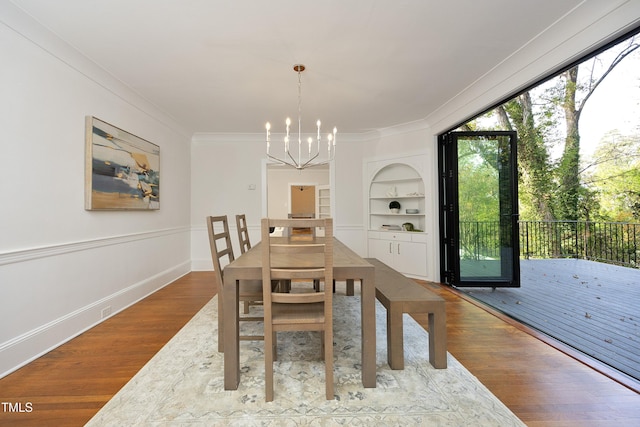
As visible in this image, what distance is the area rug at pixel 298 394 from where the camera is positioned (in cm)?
135

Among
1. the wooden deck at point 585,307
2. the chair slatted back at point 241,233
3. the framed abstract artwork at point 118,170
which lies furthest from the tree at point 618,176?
the framed abstract artwork at point 118,170

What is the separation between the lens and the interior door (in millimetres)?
3539

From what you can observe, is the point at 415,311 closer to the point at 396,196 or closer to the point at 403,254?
the point at 403,254

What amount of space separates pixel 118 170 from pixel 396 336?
128 inches

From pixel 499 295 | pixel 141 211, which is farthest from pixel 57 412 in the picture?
pixel 499 295

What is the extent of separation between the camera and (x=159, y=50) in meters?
2.27

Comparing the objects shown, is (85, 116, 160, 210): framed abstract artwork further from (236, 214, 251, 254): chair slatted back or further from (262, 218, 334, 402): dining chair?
(262, 218, 334, 402): dining chair

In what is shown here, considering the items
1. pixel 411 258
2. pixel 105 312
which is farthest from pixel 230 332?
pixel 411 258

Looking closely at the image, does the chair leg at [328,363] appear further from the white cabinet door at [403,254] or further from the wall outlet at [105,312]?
the white cabinet door at [403,254]

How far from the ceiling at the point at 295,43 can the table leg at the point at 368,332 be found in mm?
1867

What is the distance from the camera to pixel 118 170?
112 inches

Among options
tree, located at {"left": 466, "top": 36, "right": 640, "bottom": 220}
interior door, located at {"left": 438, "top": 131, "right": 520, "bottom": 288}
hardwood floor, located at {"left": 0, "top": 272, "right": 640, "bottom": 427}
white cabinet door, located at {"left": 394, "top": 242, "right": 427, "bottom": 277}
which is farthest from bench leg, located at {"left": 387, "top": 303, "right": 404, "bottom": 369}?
tree, located at {"left": 466, "top": 36, "right": 640, "bottom": 220}

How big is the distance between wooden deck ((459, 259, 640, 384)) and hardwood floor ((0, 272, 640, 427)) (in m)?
0.38

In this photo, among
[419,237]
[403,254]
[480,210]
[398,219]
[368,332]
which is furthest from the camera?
[398,219]
